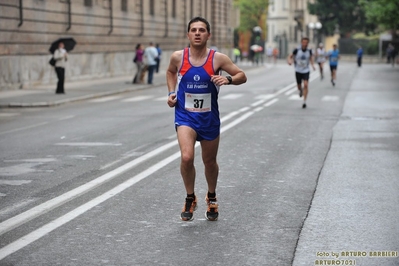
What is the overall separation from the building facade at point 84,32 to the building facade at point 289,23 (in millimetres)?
46775

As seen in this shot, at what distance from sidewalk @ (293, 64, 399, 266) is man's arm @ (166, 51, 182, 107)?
1.54 metres

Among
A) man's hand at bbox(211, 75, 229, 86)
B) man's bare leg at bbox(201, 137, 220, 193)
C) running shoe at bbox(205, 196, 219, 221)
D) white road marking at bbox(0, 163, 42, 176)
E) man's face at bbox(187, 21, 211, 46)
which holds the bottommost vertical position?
white road marking at bbox(0, 163, 42, 176)

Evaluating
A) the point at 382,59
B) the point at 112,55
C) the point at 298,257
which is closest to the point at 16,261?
the point at 298,257

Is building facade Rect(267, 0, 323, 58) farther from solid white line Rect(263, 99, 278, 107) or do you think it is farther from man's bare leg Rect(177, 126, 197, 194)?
man's bare leg Rect(177, 126, 197, 194)

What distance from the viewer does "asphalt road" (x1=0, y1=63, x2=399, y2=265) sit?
21.0 ft

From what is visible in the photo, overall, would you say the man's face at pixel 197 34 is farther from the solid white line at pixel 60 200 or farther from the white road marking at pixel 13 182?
the white road marking at pixel 13 182

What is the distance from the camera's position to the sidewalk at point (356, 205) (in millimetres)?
6273

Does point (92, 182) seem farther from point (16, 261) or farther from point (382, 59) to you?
point (382, 59)

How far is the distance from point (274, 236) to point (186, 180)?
1.13 metres

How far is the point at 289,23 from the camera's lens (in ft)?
371

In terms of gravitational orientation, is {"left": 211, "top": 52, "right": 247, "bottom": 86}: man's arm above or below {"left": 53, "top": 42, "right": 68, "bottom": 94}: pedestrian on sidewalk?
above

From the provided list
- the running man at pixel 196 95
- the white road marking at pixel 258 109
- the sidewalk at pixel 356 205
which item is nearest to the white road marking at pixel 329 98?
the white road marking at pixel 258 109

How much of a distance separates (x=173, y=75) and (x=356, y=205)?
219 cm

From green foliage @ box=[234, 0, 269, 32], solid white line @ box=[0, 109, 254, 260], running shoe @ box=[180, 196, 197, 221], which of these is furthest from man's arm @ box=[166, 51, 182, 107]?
green foliage @ box=[234, 0, 269, 32]
